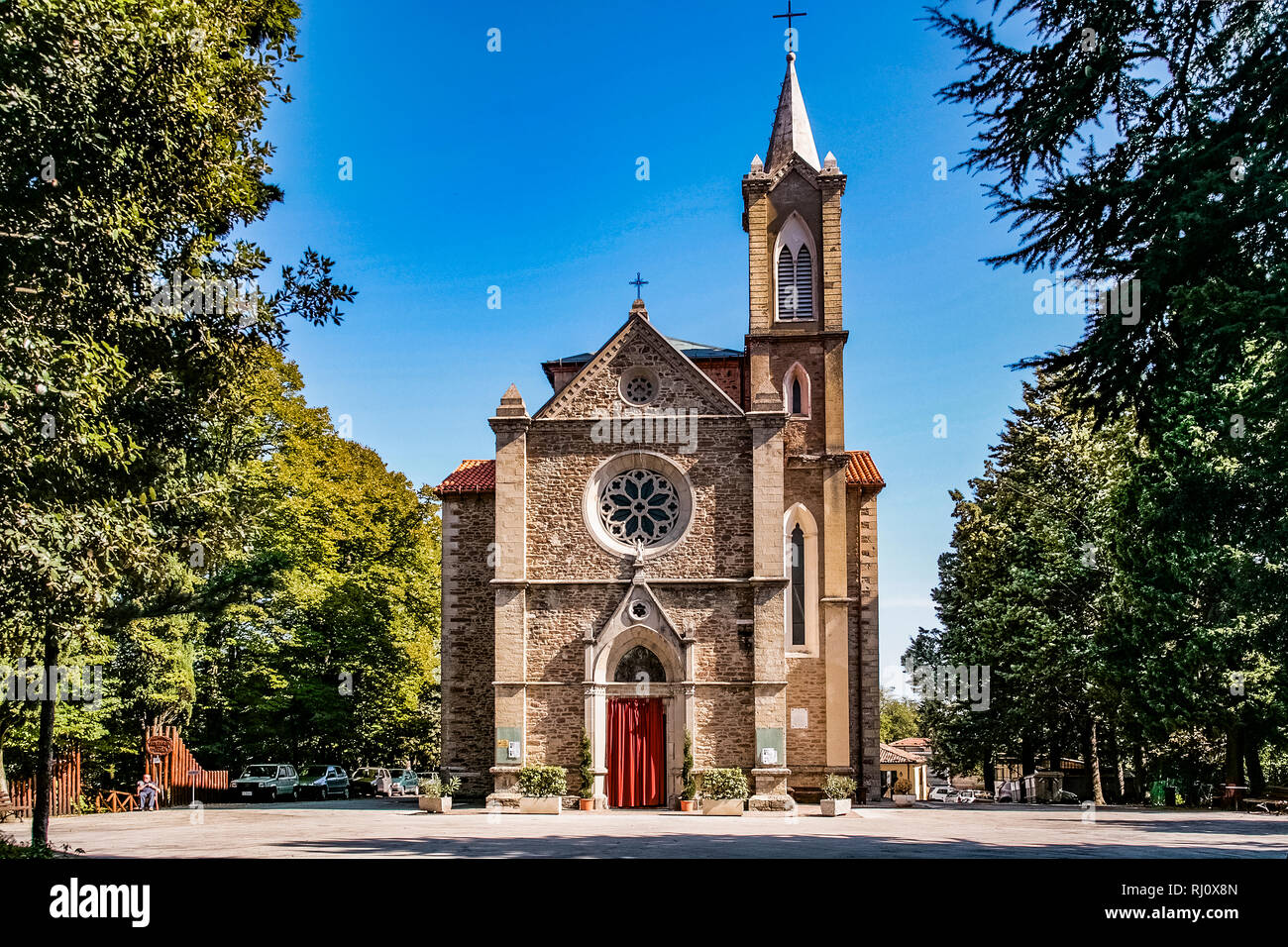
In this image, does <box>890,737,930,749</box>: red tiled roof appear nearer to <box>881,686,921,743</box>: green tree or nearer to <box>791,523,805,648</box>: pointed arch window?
<box>881,686,921,743</box>: green tree

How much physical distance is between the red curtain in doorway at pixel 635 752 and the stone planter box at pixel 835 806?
438cm

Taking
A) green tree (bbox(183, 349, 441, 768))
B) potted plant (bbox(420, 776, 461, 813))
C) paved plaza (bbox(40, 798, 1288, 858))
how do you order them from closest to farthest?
paved plaza (bbox(40, 798, 1288, 858)), potted plant (bbox(420, 776, 461, 813)), green tree (bbox(183, 349, 441, 768))

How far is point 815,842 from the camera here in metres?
16.6

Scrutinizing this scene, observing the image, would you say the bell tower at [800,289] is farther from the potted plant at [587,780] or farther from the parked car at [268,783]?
the parked car at [268,783]

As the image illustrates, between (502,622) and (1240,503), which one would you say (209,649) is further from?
(1240,503)

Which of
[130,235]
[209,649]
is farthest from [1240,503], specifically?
[209,649]

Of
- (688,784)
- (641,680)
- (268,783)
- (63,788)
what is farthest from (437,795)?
(63,788)

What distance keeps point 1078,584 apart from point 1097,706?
3.80 m

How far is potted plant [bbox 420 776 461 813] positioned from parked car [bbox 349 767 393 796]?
34.2ft

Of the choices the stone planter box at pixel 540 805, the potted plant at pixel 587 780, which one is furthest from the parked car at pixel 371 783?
the potted plant at pixel 587 780

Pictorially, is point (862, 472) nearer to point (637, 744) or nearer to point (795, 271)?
point (795, 271)

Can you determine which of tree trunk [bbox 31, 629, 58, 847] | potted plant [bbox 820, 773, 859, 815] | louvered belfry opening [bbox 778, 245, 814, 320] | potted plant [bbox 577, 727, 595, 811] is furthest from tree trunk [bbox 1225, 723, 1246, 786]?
tree trunk [bbox 31, 629, 58, 847]

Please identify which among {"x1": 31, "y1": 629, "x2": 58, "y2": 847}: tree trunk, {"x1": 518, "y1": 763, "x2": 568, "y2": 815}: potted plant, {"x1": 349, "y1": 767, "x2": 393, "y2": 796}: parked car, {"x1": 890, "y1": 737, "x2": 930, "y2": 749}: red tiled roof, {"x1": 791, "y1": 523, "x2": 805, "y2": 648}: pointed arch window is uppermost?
{"x1": 791, "y1": 523, "x2": 805, "y2": 648}: pointed arch window

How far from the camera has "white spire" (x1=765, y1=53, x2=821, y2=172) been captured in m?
36.4
